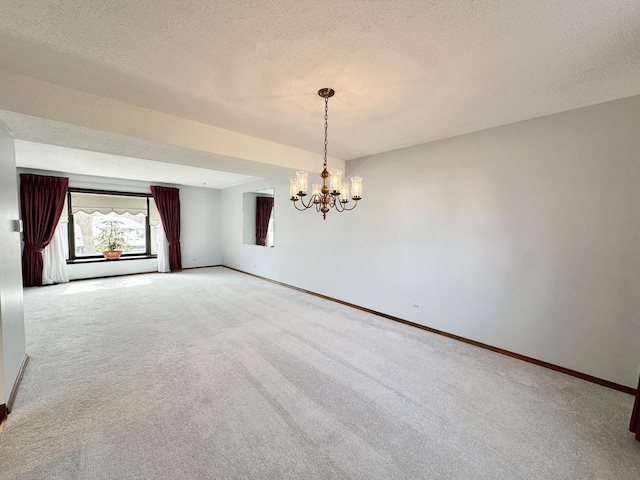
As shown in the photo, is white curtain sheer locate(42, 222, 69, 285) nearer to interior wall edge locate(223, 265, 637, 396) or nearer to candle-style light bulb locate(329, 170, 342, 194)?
interior wall edge locate(223, 265, 637, 396)

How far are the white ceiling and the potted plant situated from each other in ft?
16.5

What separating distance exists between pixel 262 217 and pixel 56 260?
472cm

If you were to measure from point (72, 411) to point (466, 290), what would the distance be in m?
4.01

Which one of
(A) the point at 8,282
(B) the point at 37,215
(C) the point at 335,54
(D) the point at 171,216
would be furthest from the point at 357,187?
(B) the point at 37,215

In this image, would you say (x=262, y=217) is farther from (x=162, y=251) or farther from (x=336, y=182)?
(x=336, y=182)

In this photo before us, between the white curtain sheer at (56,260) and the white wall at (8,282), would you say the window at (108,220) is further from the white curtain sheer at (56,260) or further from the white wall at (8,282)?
the white wall at (8,282)

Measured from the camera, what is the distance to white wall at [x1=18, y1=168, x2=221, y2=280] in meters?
6.51

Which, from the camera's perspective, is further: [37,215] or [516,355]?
[37,215]

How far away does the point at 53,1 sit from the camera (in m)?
1.39

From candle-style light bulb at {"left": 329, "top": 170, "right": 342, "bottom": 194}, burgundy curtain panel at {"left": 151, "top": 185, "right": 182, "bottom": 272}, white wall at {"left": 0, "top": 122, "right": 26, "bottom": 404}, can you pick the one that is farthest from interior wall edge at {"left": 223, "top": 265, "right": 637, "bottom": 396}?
burgundy curtain panel at {"left": 151, "top": 185, "right": 182, "bottom": 272}

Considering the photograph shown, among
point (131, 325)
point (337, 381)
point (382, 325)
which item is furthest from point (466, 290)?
point (131, 325)

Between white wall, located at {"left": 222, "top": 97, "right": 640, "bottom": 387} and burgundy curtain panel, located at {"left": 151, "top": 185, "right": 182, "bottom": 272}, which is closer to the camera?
white wall, located at {"left": 222, "top": 97, "right": 640, "bottom": 387}

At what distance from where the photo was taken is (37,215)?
5633 millimetres

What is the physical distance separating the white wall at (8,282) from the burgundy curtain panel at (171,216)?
5.00m
